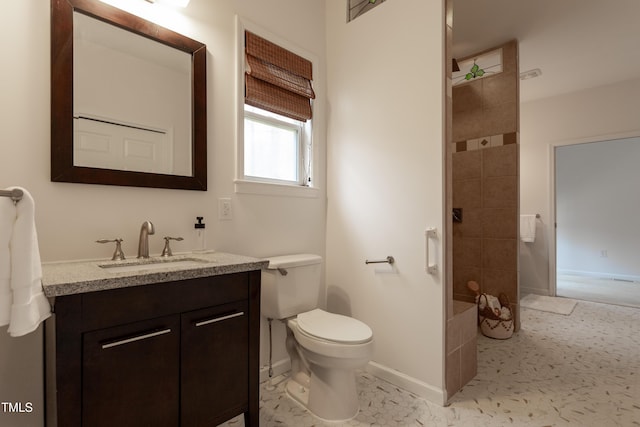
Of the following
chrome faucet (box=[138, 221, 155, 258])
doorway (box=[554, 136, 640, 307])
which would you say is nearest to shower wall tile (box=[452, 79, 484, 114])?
doorway (box=[554, 136, 640, 307])

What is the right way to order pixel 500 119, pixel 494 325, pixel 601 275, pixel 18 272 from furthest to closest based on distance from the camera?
pixel 601 275 → pixel 500 119 → pixel 494 325 → pixel 18 272

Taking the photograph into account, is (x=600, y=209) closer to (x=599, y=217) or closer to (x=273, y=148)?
(x=599, y=217)

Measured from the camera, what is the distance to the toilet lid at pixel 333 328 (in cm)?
156

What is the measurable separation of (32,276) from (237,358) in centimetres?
79

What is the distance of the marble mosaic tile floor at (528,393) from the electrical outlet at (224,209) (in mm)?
1057

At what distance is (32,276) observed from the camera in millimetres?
881

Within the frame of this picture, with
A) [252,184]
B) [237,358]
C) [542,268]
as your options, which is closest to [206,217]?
[252,184]

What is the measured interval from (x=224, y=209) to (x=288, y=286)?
1.90ft

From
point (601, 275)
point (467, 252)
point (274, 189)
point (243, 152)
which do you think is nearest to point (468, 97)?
point (467, 252)

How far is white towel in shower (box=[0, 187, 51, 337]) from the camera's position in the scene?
0.84 m

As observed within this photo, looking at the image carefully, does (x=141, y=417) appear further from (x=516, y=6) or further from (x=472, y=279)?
(x=516, y=6)

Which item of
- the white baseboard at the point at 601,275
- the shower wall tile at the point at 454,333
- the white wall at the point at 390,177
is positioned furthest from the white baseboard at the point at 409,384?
the white baseboard at the point at 601,275

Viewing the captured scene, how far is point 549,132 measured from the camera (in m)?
4.25

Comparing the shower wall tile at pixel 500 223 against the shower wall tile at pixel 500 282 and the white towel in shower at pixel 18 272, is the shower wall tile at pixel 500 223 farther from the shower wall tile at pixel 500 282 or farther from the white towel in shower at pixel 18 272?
the white towel in shower at pixel 18 272
